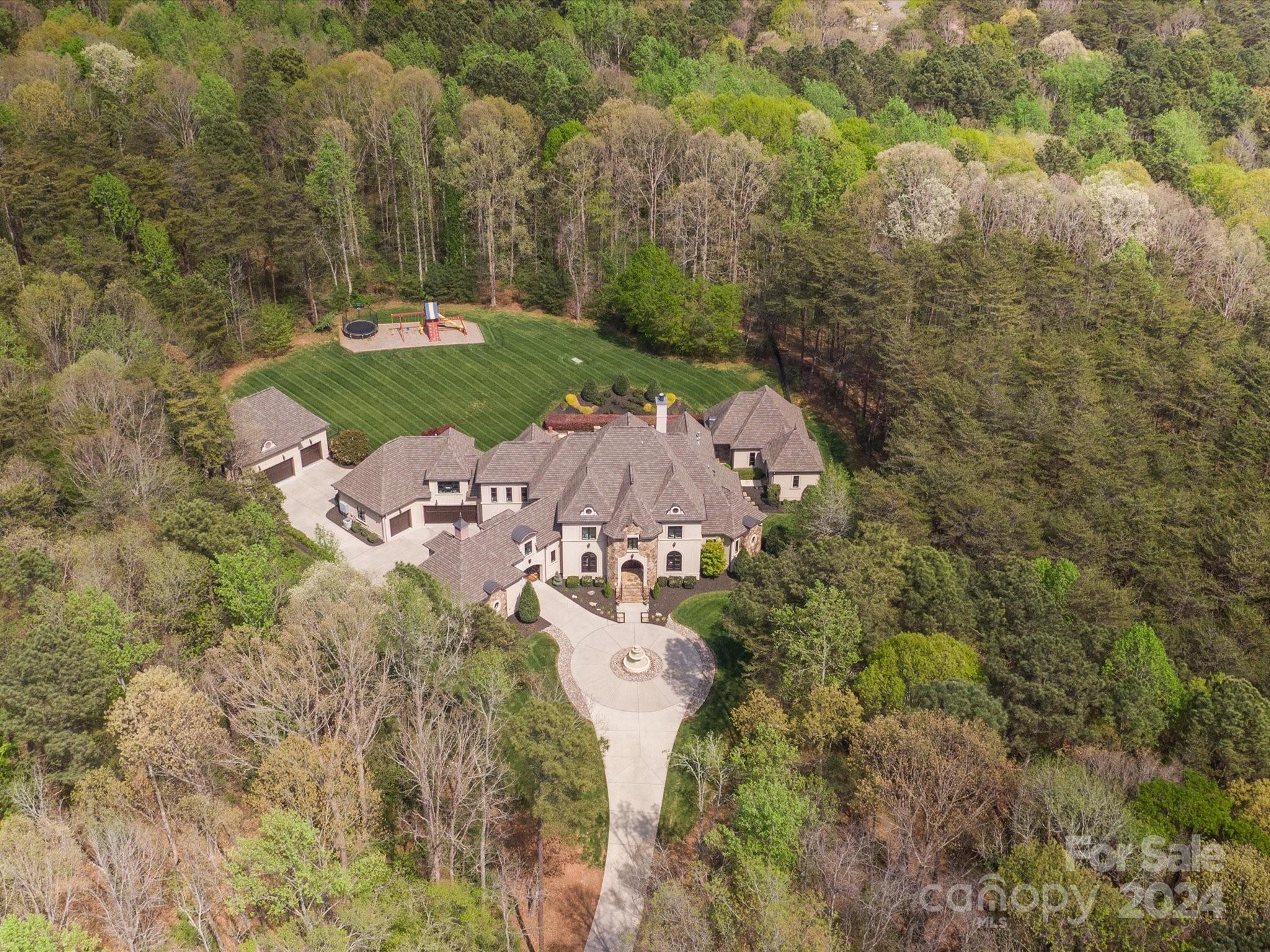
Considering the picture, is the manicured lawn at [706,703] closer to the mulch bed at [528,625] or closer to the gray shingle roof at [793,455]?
the mulch bed at [528,625]

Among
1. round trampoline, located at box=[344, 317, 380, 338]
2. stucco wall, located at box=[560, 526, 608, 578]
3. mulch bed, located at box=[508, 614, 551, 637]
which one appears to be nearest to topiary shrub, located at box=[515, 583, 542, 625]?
mulch bed, located at box=[508, 614, 551, 637]

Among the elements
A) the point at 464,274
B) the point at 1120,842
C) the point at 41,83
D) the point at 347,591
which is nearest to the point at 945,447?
the point at 1120,842

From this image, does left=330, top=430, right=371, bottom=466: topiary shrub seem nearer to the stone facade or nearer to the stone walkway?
the stone walkway

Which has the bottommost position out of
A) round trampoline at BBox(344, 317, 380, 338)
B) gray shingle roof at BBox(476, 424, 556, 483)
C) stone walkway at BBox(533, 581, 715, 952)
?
stone walkway at BBox(533, 581, 715, 952)

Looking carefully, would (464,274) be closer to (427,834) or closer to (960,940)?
(427,834)

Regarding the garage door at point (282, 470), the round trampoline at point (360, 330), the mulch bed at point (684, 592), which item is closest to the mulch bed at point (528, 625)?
the mulch bed at point (684, 592)
